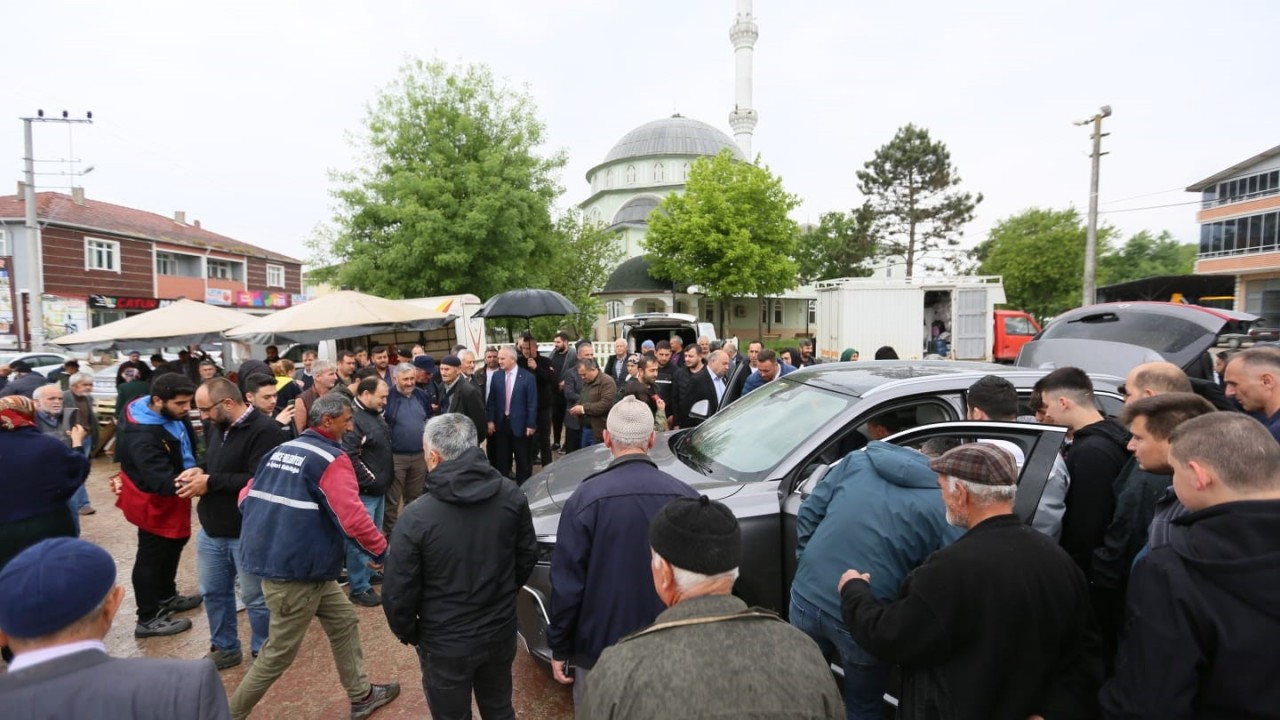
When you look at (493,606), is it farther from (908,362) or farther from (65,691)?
(908,362)

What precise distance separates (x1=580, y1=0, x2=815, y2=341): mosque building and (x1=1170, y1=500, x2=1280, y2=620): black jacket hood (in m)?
25.0

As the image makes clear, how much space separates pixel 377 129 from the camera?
69.2 feet

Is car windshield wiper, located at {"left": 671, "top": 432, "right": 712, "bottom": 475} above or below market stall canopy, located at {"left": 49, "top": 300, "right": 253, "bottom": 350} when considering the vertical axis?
below

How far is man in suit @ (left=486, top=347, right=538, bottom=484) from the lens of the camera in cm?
720

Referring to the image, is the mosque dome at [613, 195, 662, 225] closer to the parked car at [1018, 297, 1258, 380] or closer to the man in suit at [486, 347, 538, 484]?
the parked car at [1018, 297, 1258, 380]

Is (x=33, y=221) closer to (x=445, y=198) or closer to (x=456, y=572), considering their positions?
(x=445, y=198)

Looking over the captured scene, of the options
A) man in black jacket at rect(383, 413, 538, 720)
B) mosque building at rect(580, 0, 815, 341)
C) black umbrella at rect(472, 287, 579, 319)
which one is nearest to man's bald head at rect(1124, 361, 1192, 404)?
man in black jacket at rect(383, 413, 538, 720)

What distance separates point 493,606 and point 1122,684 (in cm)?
217

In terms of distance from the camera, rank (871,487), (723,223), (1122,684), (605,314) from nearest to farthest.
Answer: (1122,684) → (871,487) → (723,223) → (605,314)

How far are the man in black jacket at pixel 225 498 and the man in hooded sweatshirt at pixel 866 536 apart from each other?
3.21 meters

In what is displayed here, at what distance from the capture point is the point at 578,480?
394 cm

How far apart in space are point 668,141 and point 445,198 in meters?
37.9

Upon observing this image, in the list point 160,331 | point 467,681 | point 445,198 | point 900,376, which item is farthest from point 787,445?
point 445,198

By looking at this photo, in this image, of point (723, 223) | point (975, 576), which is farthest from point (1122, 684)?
point (723, 223)
